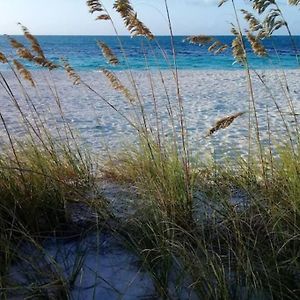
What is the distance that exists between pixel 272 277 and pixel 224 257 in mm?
314

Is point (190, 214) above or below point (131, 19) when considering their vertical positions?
below

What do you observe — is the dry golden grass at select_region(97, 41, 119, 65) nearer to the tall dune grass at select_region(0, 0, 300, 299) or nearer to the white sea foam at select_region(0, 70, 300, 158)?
the tall dune grass at select_region(0, 0, 300, 299)

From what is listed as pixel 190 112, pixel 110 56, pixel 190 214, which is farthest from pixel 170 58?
pixel 190 214

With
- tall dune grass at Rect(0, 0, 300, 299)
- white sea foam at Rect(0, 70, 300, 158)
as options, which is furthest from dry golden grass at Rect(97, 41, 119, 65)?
white sea foam at Rect(0, 70, 300, 158)

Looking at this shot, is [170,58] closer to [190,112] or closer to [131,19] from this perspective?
[190,112]

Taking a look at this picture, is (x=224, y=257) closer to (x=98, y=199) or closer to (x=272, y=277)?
(x=272, y=277)

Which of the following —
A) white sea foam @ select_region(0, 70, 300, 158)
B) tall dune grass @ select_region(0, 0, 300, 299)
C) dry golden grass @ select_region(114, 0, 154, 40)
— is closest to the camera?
tall dune grass @ select_region(0, 0, 300, 299)

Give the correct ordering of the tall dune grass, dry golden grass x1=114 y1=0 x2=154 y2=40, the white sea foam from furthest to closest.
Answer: the white sea foam < dry golden grass x1=114 y1=0 x2=154 y2=40 < the tall dune grass

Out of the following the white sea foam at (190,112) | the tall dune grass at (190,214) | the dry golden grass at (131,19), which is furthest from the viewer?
the white sea foam at (190,112)

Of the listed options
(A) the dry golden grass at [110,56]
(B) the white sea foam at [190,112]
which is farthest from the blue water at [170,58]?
(B) the white sea foam at [190,112]

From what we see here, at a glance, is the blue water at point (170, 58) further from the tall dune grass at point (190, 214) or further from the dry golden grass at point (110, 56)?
the tall dune grass at point (190, 214)

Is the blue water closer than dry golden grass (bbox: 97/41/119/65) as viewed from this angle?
No

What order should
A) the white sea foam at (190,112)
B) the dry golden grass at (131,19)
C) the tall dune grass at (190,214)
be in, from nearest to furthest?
the tall dune grass at (190,214) < the dry golden grass at (131,19) < the white sea foam at (190,112)

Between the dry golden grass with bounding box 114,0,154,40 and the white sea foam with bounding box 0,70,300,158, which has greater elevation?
the dry golden grass with bounding box 114,0,154,40
